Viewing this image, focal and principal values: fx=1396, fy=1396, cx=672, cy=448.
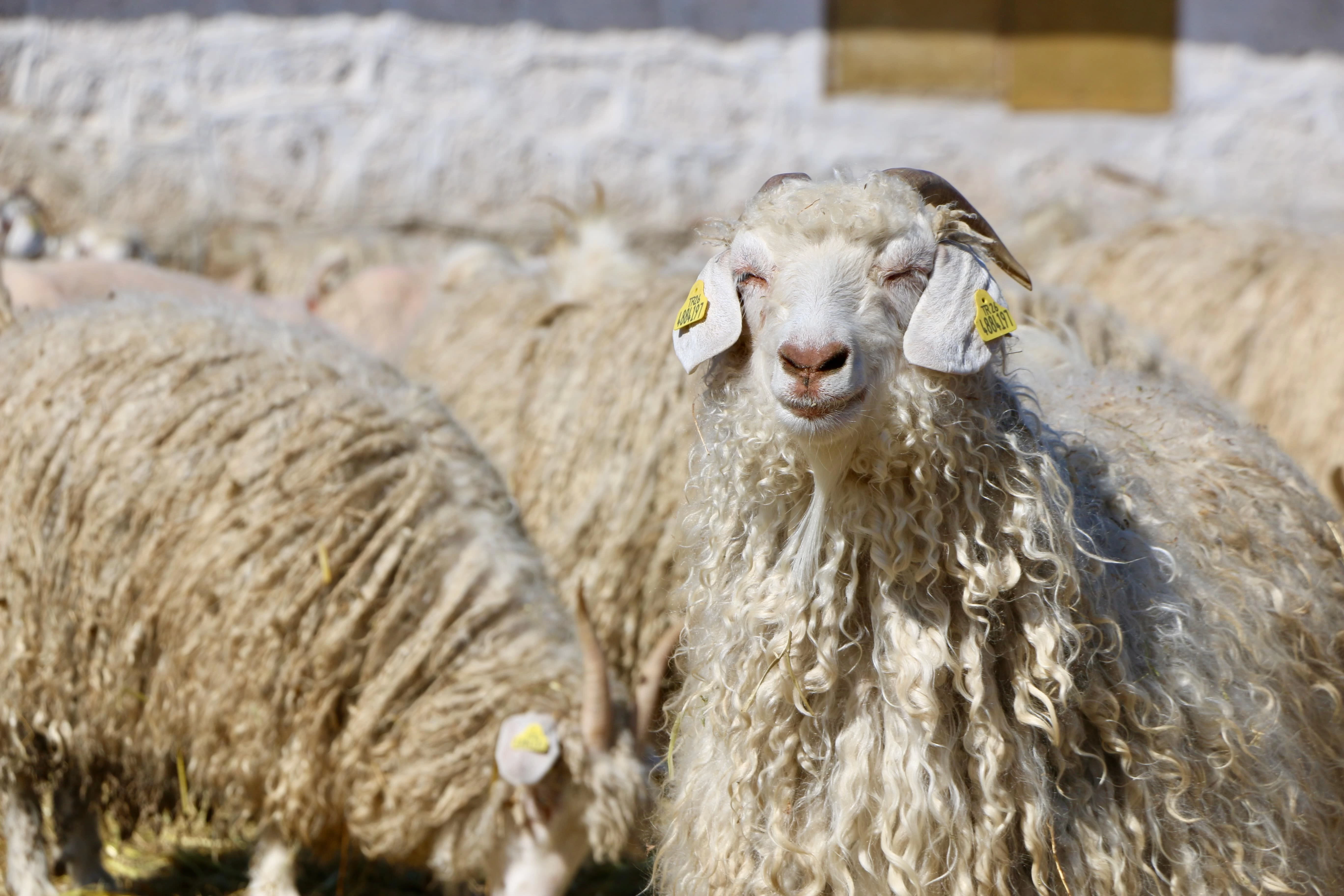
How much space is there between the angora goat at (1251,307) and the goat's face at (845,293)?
2.80 metres

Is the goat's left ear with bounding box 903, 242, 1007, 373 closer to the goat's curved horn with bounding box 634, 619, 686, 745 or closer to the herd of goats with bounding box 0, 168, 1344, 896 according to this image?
the herd of goats with bounding box 0, 168, 1344, 896

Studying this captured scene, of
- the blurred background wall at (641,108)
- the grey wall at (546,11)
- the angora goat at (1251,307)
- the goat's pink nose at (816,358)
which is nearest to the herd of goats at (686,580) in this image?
the goat's pink nose at (816,358)

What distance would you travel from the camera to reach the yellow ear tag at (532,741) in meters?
3.25

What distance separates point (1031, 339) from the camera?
10.8 feet

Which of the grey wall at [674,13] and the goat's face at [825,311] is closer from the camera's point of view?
the goat's face at [825,311]

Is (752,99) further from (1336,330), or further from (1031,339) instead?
(1031,339)

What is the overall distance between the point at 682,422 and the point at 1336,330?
231cm

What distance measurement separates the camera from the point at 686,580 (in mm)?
2312

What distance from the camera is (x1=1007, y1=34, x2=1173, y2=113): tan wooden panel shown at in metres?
7.11

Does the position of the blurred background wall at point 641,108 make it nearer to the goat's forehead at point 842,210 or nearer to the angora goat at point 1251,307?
the angora goat at point 1251,307

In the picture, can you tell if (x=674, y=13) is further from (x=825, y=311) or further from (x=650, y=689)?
(x=825, y=311)

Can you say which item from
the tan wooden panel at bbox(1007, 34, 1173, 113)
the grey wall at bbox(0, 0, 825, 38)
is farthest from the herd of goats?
the tan wooden panel at bbox(1007, 34, 1173, 113)

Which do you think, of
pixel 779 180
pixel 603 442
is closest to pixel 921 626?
pixel 779 180

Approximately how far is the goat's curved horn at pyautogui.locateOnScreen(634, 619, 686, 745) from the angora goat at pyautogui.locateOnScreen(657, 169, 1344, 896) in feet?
3.92
